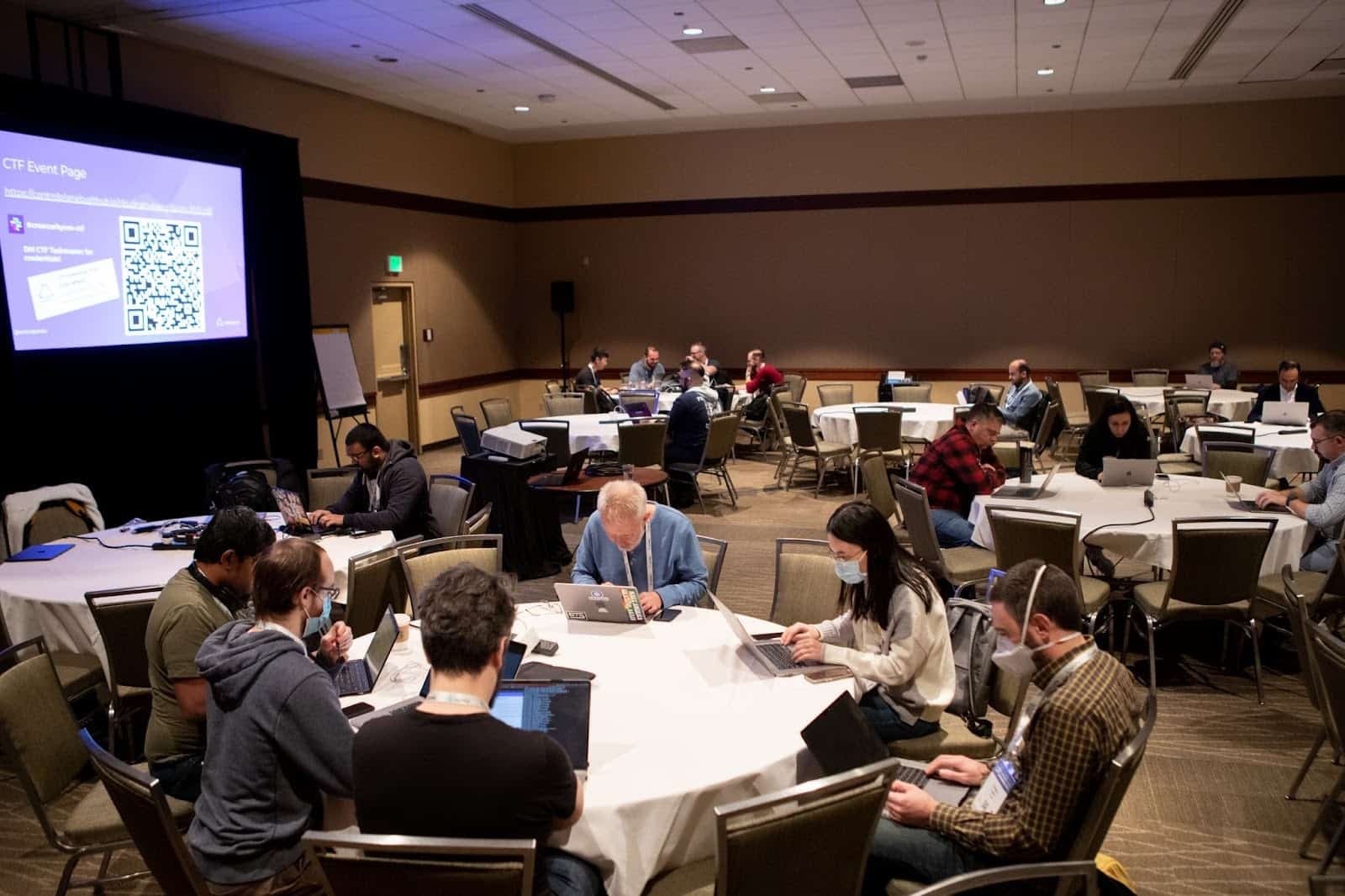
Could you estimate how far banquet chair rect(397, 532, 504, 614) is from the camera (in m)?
4.26

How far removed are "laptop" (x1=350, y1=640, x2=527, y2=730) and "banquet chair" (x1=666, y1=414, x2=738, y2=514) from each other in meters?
5.53

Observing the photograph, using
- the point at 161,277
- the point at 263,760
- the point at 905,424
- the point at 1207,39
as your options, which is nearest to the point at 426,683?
the point at 263,760

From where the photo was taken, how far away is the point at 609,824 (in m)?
2.30

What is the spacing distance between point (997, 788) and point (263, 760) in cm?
181

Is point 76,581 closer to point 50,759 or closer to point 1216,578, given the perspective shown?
point 50,759

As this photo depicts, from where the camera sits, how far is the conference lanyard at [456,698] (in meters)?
2.08

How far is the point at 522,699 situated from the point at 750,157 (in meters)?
12.7

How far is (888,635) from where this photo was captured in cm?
308

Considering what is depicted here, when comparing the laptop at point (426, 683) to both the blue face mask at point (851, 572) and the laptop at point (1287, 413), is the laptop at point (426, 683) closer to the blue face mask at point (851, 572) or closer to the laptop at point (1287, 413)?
the blue face mask at point (851, 572)

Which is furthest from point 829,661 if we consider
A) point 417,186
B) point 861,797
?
point 417,186

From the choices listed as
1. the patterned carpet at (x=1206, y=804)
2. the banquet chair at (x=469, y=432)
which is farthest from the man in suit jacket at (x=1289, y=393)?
the banquet chair at (x=469, y=432)

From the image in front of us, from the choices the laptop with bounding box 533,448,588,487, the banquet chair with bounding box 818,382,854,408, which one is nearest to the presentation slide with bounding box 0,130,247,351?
the laptop with bounding box 533,448,588,487

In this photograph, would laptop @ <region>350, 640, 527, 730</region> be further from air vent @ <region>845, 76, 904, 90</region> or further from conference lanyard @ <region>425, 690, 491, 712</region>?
air vent @ <region>845, 76, 904, 90</region>

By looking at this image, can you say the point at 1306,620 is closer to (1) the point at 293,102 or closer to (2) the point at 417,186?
(1) the point at 293,102
